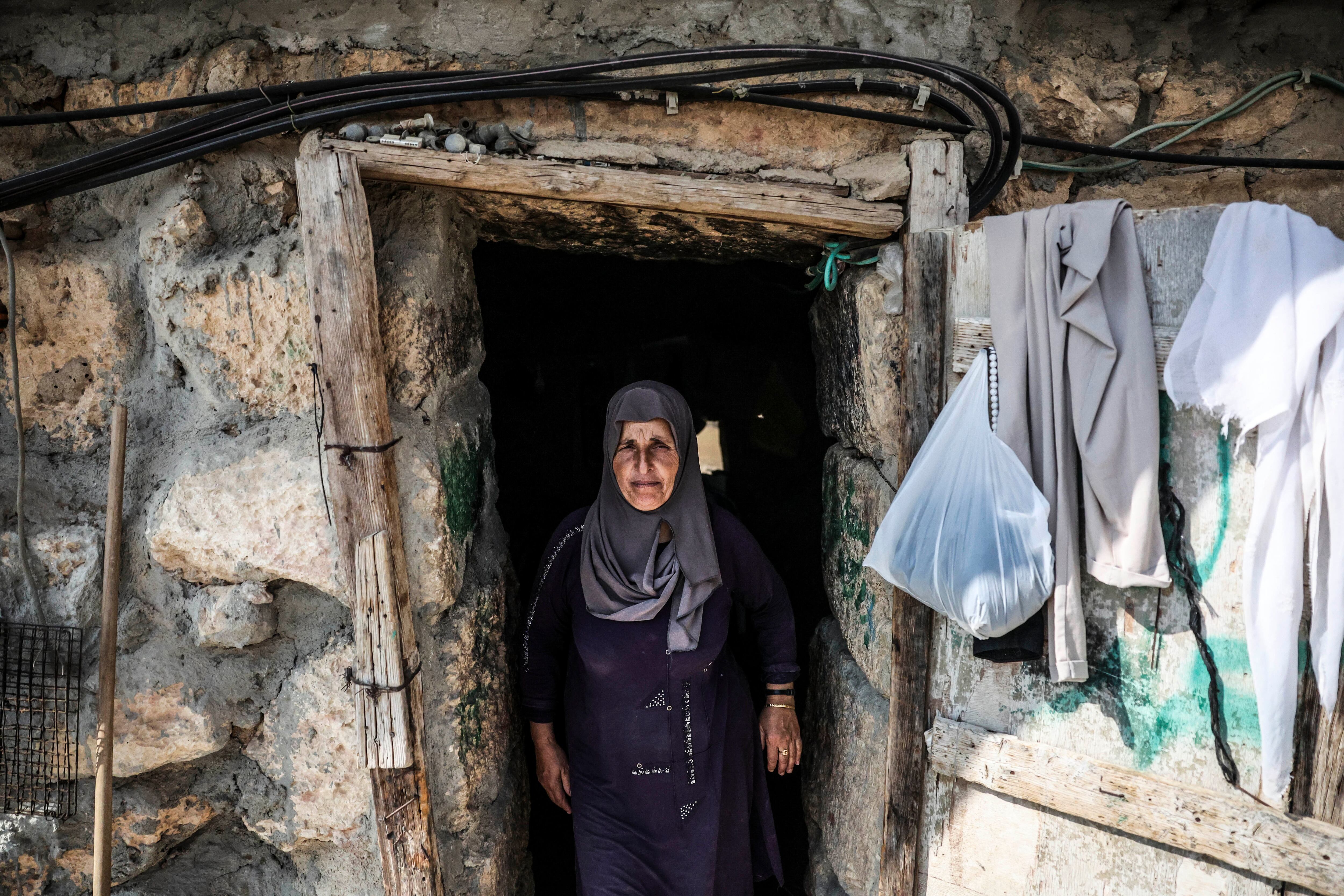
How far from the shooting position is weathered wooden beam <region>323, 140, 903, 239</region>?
6.26 ft

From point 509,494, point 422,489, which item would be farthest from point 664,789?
point 509,494

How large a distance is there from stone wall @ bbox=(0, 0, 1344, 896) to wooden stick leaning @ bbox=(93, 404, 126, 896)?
0.08 meters

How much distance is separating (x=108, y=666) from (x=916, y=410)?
195 cm

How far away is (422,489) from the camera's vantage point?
205cm

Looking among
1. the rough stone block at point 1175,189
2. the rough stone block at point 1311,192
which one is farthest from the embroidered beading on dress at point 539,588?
the rough stone block at point 1311,192

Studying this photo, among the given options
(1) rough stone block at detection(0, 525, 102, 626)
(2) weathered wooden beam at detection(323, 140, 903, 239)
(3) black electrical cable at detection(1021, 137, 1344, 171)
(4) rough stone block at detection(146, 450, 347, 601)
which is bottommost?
(1) rough stone block at detection(0, 525, 102, 626)

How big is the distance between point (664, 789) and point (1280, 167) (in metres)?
2.22

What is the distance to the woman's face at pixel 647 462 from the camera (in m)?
2.30

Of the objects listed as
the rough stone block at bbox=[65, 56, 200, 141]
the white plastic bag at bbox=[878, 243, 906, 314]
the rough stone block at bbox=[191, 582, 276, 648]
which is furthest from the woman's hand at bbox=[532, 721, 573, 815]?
the rough stone block at bbox=[65, 56, 200, 141]

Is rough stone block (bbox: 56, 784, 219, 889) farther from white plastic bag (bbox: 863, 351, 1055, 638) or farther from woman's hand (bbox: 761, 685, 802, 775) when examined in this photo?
white plastic bag (bbox: 863, 351, 1055, 638)

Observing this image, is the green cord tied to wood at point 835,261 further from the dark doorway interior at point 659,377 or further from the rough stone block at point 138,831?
the rough stone block at point 138,831

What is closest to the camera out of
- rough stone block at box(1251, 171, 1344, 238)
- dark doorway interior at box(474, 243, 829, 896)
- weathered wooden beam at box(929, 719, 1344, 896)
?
weathered wooden beam at box(929, 719, 1344, 896)

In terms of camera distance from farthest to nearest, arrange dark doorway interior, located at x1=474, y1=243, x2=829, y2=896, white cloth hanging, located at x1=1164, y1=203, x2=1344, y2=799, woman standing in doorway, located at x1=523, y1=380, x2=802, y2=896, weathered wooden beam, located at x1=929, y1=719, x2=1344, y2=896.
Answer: dark doorway interior, located at x1=474, y1=243, x2=829, y2=896, woman standing in doorway, located at x1=523, y1=380, x2=802, y2=896, weathered wooden beam, located at x1=929, y1=719, x2=1344, y2=896, white cloth hanging, located at x1=1164, y1=203, x2=1344, y2=799

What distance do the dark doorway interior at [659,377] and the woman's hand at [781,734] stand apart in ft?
2.61
